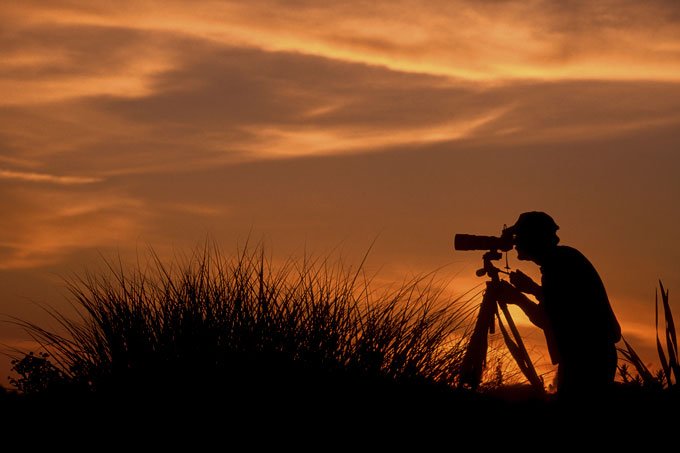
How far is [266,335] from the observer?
6766mm

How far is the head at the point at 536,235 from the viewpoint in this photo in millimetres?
6699

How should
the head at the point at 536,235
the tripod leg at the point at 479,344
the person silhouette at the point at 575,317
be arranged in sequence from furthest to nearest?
the tripod leg at the point at 479,344 < the head at the point at 536,235 < the person silhouette at the point at 575,317

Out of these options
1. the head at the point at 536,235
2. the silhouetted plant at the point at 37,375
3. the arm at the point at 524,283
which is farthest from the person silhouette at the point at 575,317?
the silhouetted plant at the point at 37,375

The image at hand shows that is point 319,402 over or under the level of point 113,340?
under

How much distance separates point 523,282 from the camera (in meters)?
7.11

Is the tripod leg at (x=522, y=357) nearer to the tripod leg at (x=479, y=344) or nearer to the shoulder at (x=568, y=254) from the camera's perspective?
the tripod leg at (x=479, y=344)

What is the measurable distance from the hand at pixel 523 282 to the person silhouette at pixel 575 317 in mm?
322

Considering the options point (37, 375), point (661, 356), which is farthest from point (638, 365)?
point (37, 375)

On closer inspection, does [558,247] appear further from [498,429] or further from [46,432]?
[46,432]

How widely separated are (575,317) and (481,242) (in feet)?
3.51

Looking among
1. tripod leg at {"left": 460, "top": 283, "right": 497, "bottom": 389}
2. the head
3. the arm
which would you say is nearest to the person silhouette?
the head

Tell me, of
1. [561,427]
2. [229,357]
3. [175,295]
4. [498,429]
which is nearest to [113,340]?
[175,295]

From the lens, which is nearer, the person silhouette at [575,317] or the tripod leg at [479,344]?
the person silhouette at [575,317]

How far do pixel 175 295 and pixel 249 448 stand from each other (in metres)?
1.92
